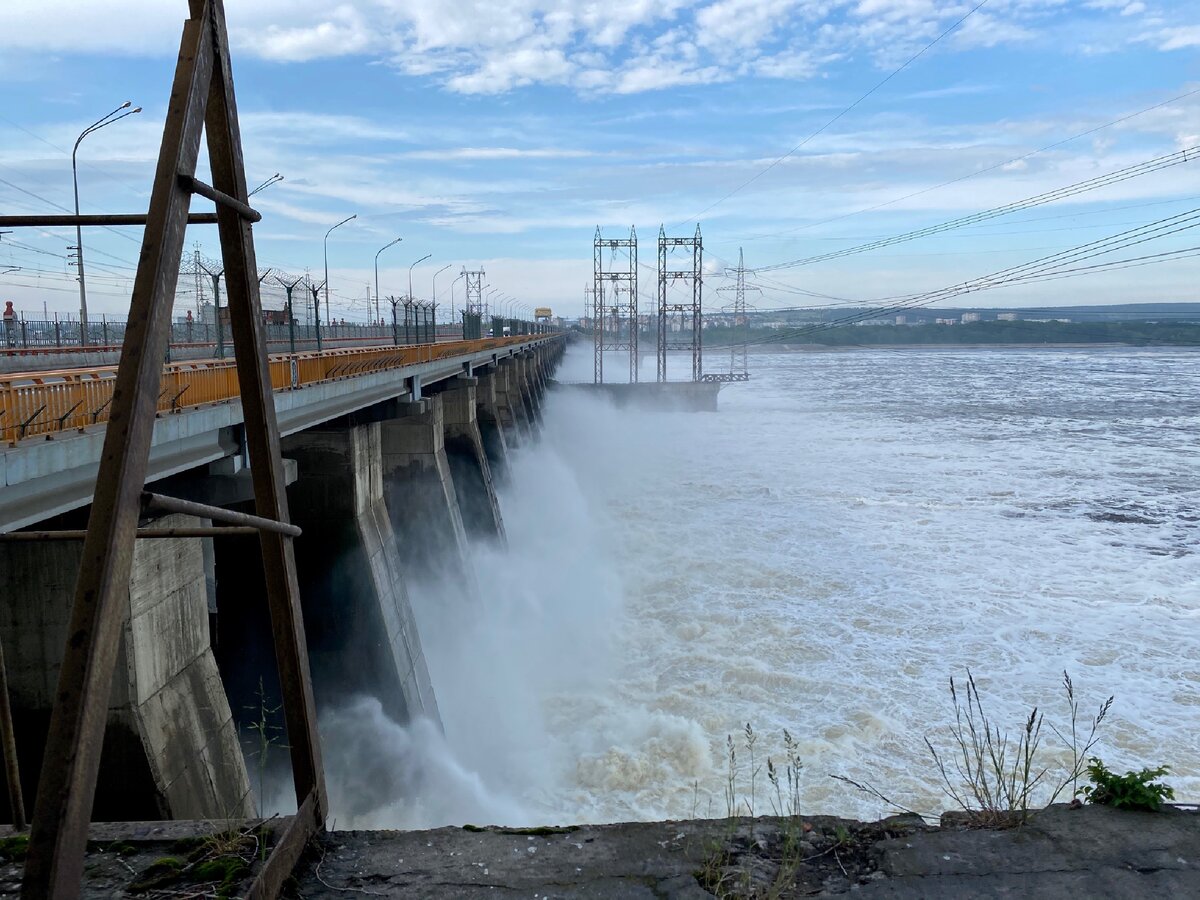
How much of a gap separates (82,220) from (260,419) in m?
1.15

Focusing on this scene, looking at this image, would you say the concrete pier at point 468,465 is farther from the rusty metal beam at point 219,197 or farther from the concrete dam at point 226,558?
the rusty metal beam at point 219,197

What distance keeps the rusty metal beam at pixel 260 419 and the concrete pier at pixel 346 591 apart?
11007 mm

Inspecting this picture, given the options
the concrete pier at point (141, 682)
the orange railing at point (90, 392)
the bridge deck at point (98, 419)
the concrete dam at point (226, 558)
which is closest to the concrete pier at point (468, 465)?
the concrete dam at point (226, 558)

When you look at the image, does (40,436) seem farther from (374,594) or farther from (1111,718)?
(1111,718)

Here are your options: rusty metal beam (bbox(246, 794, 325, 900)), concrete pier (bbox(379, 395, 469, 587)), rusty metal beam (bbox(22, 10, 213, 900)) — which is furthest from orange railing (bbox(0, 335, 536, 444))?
concrete pier (bbox(379, 395, 469, 587))

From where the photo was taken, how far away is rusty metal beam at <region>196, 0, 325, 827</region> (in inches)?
149

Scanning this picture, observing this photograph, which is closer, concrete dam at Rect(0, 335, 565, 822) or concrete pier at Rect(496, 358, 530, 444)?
concrete dam at Rect(0, 335, 565, 822)

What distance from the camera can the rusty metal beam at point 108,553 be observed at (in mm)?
2396

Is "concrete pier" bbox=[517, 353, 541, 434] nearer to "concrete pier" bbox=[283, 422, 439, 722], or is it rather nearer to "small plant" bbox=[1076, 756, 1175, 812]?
"concrete pier" bbox=[283, 422, 439, 722]

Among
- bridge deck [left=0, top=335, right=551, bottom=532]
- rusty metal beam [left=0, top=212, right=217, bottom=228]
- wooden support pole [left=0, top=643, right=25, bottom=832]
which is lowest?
wooden support pole [left=0, top=643, right=25, bottom=832]

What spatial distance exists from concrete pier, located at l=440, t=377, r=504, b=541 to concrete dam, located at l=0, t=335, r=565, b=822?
56 millimetres

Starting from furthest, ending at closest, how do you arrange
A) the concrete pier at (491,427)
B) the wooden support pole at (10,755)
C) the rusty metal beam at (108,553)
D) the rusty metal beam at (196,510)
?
the concrete pier at (491,427), the wooden support pole at (10,755), the rusty metal beam at (196,510), the rusty metal beam at (108,553)

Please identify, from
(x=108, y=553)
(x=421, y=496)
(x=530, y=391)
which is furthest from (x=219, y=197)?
(x=530, y=391)

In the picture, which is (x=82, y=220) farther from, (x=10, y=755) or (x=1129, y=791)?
(x=1129, y=791)
